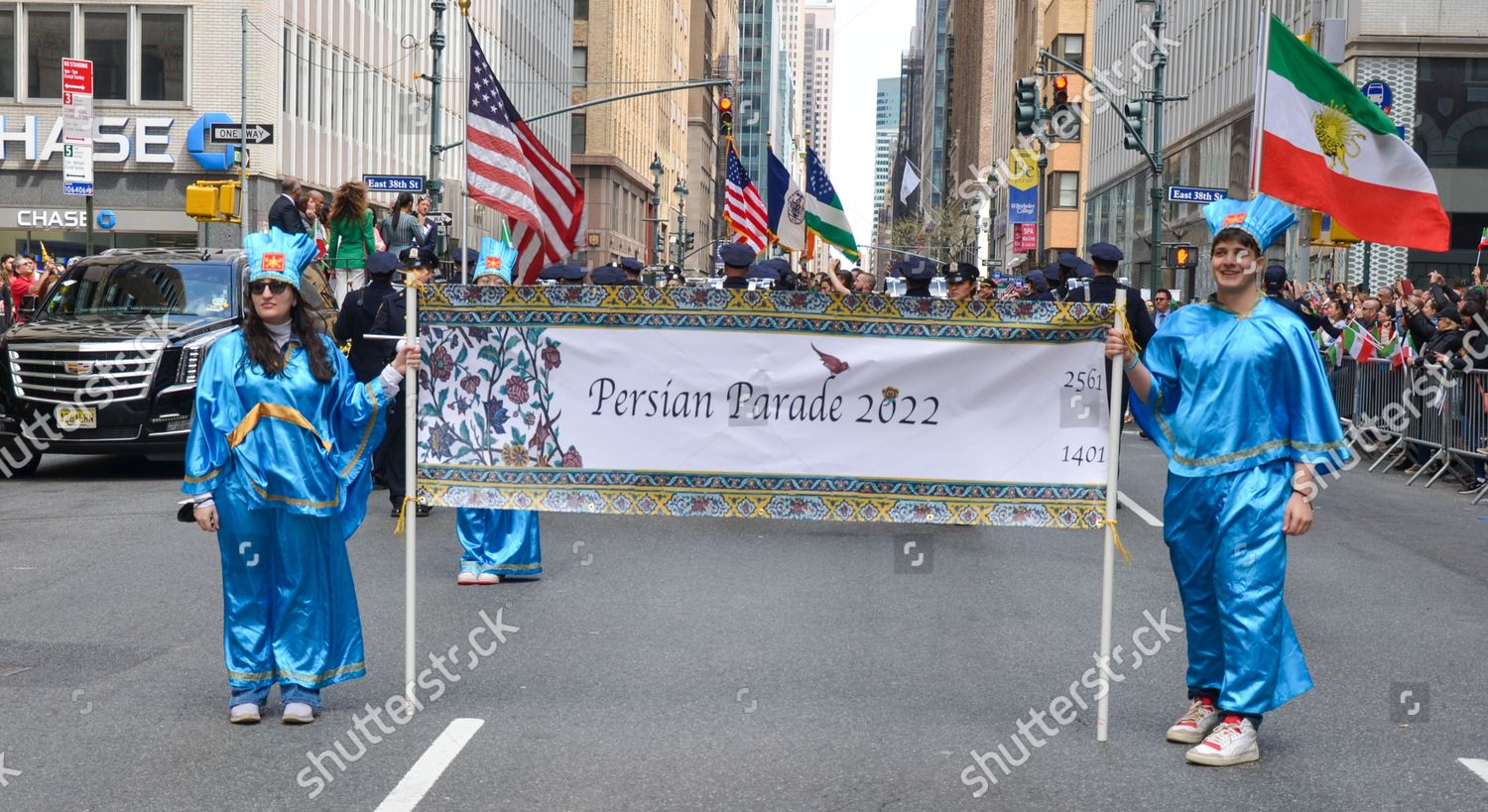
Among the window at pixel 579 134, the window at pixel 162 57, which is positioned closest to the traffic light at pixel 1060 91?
the window at pixel 162 57

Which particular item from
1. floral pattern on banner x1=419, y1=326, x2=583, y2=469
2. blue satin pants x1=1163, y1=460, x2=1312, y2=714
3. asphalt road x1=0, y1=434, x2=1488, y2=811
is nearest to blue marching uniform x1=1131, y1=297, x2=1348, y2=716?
blue satin pants x1=1163, y1=460, x2=1312, y2=714

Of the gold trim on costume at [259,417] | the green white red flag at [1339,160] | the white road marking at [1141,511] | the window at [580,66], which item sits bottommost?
the white road marking at [1141,511]

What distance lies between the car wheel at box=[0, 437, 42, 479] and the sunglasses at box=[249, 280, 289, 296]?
969 cm

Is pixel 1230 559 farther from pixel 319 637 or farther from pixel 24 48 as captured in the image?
pixel 24 48

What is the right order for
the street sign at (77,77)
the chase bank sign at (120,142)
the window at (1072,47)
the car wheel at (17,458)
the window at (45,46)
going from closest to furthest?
the car wheel at (17,458) → the street sign at (77,77) → the chase bank sign at (120,142) → the window at (45,46) → the window at (1072,47)

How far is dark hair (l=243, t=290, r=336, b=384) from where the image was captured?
6.39 m

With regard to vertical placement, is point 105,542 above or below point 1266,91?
below

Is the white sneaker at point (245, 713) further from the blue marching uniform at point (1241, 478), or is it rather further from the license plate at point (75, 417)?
the license plate at point (75, 417)

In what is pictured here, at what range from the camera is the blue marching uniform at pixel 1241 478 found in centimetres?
604

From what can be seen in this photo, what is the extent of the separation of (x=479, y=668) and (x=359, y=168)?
138ft

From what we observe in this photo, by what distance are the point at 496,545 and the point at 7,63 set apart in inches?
1400

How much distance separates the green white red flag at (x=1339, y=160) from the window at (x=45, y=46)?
37867 millimetres

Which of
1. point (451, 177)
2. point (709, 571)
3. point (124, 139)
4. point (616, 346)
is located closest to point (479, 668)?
point (616, 346)

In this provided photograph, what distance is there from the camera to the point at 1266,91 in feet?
25.9
